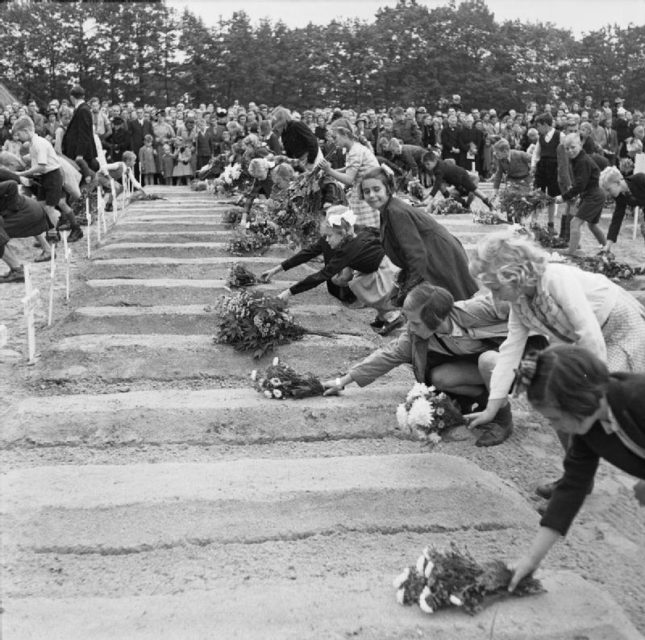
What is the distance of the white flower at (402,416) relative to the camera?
18.1 feet

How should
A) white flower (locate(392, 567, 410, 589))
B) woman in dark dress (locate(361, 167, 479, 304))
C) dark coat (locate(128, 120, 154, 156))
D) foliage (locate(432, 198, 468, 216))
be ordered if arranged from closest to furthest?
white flower (locate(392, 567, 410, 589)), woman in dark dress (locate(361, 167, 479, 304)), foliage (locate(432, 198, 468, 216)), dark coat (locate(128, 120, 154, 156))

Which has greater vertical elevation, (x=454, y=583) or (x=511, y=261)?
(x=511, y=261)

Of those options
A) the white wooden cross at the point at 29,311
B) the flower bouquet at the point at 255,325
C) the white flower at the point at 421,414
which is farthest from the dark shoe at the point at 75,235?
the white flower at the point at 421,414

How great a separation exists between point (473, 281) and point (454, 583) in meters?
3.15

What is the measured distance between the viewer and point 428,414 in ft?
17.7

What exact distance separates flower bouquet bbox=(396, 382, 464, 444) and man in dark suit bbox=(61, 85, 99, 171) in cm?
874

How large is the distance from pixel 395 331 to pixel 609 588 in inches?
166

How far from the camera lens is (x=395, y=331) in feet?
26.1

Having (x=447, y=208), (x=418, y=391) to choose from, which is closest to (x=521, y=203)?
(x=447, y=208)

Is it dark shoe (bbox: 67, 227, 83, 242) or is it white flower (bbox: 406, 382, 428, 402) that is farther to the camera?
dark shoe (bbox: 67, 227, 83, 242)

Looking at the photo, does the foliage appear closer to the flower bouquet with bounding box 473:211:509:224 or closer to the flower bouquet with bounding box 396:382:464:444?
the flower bouquet with bounding box 473:211:509:224

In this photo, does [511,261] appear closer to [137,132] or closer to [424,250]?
[424,250]

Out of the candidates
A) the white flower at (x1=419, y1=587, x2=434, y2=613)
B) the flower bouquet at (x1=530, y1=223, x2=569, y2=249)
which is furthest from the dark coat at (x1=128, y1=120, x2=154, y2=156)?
the white flower at (x1=419, y1=587, x2=434, y2=613)

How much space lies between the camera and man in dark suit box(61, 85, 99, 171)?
41.3 feet
